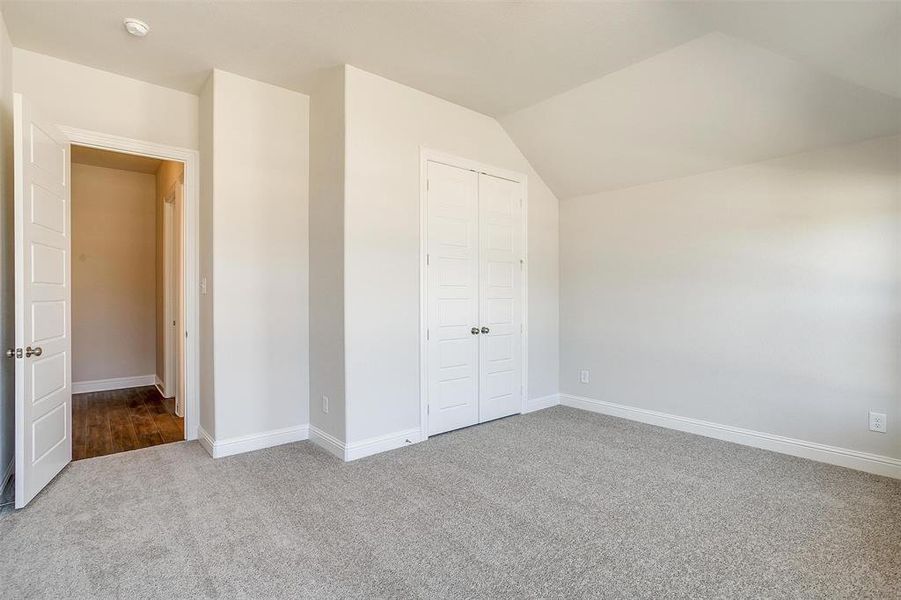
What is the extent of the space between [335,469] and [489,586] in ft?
5.07

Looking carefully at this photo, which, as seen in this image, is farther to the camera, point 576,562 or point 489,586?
point 576,562

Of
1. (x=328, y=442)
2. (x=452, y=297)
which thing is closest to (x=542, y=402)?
(x=452, y=297)

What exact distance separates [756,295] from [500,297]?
2.09 metres

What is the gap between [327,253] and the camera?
3.46 m

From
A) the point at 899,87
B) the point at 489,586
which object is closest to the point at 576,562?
the point at 489,586

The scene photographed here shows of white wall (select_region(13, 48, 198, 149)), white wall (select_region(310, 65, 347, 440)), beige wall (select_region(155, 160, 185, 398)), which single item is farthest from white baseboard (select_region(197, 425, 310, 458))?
white wall (select_region(13, 48, 198, 149))

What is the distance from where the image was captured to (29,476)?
8.27ft

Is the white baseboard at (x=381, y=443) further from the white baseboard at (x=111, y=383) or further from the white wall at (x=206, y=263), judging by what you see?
the white baseboard at (x=111, y=383)

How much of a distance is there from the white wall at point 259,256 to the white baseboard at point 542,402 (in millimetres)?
2191

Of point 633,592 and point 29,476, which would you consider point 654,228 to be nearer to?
point 633,592

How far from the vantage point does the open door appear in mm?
2475

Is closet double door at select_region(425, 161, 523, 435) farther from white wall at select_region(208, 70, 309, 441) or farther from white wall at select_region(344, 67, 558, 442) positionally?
white wall at select_region(208, 70, 309, 441)

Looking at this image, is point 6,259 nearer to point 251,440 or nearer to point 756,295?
point 251,440

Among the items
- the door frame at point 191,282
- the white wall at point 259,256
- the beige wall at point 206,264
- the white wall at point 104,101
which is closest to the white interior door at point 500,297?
the white wall at point 259,256
